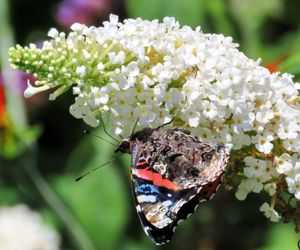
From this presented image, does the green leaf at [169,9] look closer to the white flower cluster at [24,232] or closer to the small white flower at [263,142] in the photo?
the white flower cluster at [24,232]

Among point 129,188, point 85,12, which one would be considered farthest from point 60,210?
point 85,12

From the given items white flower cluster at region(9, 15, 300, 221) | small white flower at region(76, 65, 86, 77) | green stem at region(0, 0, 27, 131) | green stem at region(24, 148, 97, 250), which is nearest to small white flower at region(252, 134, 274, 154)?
white flower cluster at region(9, 15, 300, 221)

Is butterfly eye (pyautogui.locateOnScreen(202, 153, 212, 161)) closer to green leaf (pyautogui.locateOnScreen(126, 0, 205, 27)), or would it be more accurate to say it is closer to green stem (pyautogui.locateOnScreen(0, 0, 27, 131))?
green leaf (pyautogui.locateOnScreen(126, 0, 205, 27))

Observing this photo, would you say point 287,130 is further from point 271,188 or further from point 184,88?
point 184,88

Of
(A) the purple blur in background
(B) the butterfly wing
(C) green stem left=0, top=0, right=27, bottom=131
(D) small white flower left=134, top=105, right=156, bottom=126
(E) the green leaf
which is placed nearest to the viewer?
(B) the butterfly wing

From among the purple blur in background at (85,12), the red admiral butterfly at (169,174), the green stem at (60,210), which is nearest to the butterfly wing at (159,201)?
the red admiral butterfly at (169,174)

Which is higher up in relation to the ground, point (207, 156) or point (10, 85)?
point (10, 85)

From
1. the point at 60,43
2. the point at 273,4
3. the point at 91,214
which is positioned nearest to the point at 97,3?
the point at 273,4
